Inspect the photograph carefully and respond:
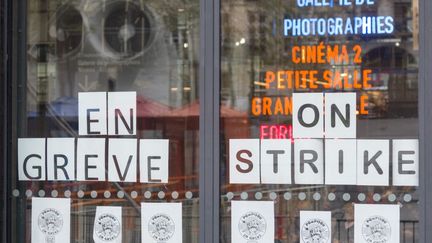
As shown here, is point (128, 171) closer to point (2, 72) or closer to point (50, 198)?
point (50, 198)

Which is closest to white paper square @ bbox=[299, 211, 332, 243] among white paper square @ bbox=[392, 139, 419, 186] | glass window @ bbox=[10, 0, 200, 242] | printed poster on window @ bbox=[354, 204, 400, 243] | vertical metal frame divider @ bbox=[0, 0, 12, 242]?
printed poster on window @ bbox=[354, 204, 400, 243]

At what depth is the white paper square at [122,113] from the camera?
5738 mm

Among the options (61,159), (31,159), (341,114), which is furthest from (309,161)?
(31,159)

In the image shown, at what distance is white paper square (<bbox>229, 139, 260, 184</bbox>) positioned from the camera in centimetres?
545

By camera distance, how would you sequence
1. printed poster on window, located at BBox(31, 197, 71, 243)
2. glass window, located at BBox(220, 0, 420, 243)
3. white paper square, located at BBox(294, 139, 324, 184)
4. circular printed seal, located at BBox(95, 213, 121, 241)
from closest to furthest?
glass window, located at BBox(220, 0, 420, 243) < white paper square, located at BBox(294, 139, 324, 184) < circular printed seal, located at BBox(95, 213, 121, 241) < printed poster on window, located at BBox(31, 197, 71, 243)

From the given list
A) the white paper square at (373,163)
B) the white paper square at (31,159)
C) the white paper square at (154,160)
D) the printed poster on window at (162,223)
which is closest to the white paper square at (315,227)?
the white paper square at (373,163)

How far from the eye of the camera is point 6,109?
5.90 metres

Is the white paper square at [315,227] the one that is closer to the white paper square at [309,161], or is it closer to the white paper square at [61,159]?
the white paper square at [309,161]

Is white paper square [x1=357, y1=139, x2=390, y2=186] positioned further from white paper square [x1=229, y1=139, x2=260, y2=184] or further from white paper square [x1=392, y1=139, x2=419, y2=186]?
white paper square [x1=229, y1=139, x2=260, y2=184]

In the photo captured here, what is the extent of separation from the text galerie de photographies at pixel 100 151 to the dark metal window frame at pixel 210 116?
0.81 feet

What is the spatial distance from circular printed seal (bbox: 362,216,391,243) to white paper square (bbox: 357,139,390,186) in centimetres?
25

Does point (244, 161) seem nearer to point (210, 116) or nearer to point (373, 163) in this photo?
point (210, 116)

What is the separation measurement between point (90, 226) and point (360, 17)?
256 centimetres

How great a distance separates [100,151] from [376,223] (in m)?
2.13
